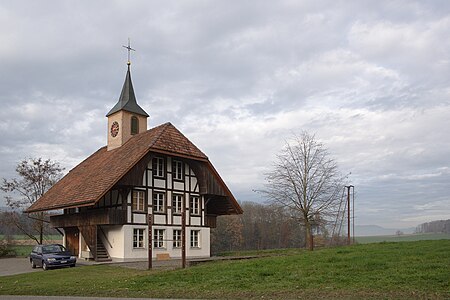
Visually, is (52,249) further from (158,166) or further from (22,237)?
(22,237)

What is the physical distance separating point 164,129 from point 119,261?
29.9 ft

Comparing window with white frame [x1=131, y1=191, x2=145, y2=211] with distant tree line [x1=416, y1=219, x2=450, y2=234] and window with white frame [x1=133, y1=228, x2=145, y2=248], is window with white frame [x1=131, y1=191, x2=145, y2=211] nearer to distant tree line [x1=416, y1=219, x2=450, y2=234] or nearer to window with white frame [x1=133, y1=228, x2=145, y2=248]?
window with white frame [x1=133, y1=228, x2=145, y2=248]

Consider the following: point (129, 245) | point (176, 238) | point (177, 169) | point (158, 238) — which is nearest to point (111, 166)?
point (177, 169)

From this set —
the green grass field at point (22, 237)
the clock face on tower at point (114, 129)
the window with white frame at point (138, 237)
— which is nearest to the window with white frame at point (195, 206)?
the window with white frame at point (138, 237)

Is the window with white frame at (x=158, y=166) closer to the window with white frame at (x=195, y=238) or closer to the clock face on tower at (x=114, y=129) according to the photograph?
the window with white frame at (x=195, y=238)

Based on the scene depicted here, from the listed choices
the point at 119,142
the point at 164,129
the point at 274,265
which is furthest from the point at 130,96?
the point at 274,265

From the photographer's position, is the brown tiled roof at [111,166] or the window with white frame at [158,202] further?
the window with white frame at [158,202]

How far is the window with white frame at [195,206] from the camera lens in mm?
34125

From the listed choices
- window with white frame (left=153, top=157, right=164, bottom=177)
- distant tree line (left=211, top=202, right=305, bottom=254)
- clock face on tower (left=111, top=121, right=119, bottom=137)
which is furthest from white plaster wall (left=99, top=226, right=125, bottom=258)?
distant tree line (left=211, top=202, right=305, bottom=254)

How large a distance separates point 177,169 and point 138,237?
5.51m

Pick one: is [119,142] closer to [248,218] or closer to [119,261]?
[119,261]

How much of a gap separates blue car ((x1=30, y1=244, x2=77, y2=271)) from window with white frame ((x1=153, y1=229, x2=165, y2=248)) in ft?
20.9

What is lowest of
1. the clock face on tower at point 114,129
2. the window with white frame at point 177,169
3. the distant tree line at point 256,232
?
the distant tree line at point 256,232

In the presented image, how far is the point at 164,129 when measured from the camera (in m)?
32.9
